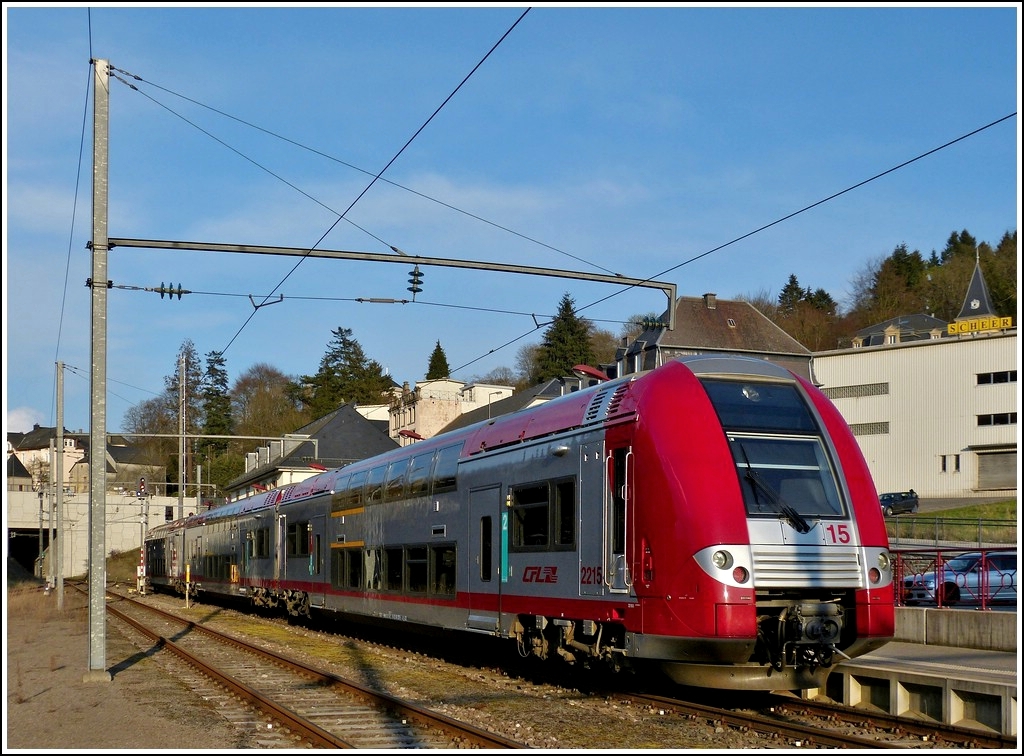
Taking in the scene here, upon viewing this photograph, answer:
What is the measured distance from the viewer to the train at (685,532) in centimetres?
1061

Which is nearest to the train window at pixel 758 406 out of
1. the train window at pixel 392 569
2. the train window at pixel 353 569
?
the train window at pixel 392 569

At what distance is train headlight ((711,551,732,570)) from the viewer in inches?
411

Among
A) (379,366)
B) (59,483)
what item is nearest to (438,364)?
(379,366)

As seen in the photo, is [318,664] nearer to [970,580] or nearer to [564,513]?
[564,513]

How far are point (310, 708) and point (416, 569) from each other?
18.0 feet

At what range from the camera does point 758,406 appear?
38.6 feet

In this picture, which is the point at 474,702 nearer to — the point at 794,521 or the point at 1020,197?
the point at 794,521

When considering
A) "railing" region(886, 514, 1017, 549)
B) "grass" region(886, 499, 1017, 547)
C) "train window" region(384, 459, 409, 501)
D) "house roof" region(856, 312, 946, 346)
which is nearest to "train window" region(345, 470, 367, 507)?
"train window" region(384, 459, 409, 501)

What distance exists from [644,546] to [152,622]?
21721 millimetres

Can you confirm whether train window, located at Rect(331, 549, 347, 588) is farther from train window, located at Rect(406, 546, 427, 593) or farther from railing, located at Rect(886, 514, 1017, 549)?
railing, located at Rect(886, 514, 1017, 549)

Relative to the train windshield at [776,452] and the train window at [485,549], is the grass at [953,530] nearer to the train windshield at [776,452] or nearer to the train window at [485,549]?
the train window at [485,549]

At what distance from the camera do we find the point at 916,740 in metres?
9.63

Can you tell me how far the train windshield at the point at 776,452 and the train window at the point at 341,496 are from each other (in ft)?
38.4

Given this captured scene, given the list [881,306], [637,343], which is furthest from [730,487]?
[881,306]
